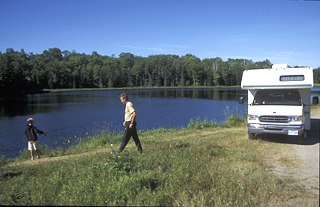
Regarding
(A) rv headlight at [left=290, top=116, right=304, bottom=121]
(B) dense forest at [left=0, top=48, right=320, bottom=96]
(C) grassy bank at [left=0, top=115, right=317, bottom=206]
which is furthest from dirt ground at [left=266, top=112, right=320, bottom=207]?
(B) dense forest at [left=0, top=48, right=320, bottom=96]

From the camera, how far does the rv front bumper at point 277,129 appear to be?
12062 mm

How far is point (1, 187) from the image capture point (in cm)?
749

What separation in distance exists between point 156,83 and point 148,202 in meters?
168

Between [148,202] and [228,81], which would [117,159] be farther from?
[228,81]

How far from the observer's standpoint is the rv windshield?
42.4 ft

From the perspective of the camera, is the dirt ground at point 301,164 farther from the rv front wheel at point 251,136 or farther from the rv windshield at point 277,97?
the rv windshield at point 277,97

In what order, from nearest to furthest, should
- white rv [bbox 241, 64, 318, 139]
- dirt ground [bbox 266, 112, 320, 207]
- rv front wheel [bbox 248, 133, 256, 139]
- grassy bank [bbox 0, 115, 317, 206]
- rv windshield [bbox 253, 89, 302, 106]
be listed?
1. grassy bank [bbox 0, 115, 317, 206]
2. dirt ground [bbox 266, 112, 320, 207]
3. white rv [bbox 241, 64, 318, 139]
4. rv windshield [bbox 253, 89, 302, 106]
5. rv front wheel [bbox 248, 133, 256, 139]

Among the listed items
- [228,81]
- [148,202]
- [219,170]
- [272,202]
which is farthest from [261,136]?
[228,81]

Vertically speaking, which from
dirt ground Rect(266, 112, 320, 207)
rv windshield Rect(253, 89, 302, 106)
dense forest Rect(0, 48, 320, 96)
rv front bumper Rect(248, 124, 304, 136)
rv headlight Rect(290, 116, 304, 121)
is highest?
dense forest Rect(0, 48, 320, 96)

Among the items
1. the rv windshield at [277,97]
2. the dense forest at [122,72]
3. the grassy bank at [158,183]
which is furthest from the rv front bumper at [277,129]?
the dense forest at [122,72]

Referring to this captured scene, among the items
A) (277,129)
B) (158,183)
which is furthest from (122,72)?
(158,183)

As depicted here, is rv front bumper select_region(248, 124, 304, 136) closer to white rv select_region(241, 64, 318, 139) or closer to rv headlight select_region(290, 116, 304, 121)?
white rv select_region(241, 64, 318, 139)

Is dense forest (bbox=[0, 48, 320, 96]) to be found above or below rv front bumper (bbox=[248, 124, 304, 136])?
above

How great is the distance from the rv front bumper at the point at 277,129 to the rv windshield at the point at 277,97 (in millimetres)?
1096
